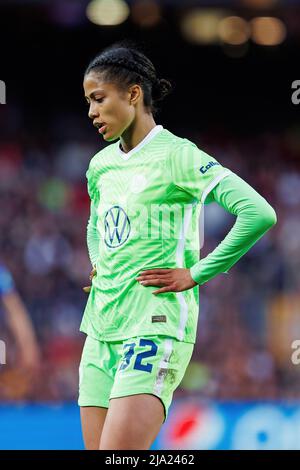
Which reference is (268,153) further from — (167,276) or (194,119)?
(167,276)

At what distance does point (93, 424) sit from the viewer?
3.53 metres

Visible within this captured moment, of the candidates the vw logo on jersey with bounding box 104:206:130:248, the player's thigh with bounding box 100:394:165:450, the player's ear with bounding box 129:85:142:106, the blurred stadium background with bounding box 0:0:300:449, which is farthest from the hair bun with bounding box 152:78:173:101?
the blurred stadium background with bounding box 0:0:300:449

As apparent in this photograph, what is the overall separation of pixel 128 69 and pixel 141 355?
1.10 metres

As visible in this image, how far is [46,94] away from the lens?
13797 mm

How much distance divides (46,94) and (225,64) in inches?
107

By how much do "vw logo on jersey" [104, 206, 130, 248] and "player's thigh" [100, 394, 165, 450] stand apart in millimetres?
604

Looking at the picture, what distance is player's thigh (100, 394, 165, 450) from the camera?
10.7 feet

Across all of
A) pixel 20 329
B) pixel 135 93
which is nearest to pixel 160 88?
pixel 135 93

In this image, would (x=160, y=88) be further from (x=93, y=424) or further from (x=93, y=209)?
(x=93, y=424)

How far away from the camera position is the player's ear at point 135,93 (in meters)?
3.59

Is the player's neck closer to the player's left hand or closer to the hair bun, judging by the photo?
the hair bun

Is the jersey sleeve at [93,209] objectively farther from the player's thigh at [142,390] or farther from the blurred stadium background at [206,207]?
the blurred stadium background at [206,207]

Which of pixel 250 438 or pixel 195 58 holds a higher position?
pixel 195 58

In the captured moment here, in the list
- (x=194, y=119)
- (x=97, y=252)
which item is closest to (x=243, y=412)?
(x=97, y=252)
